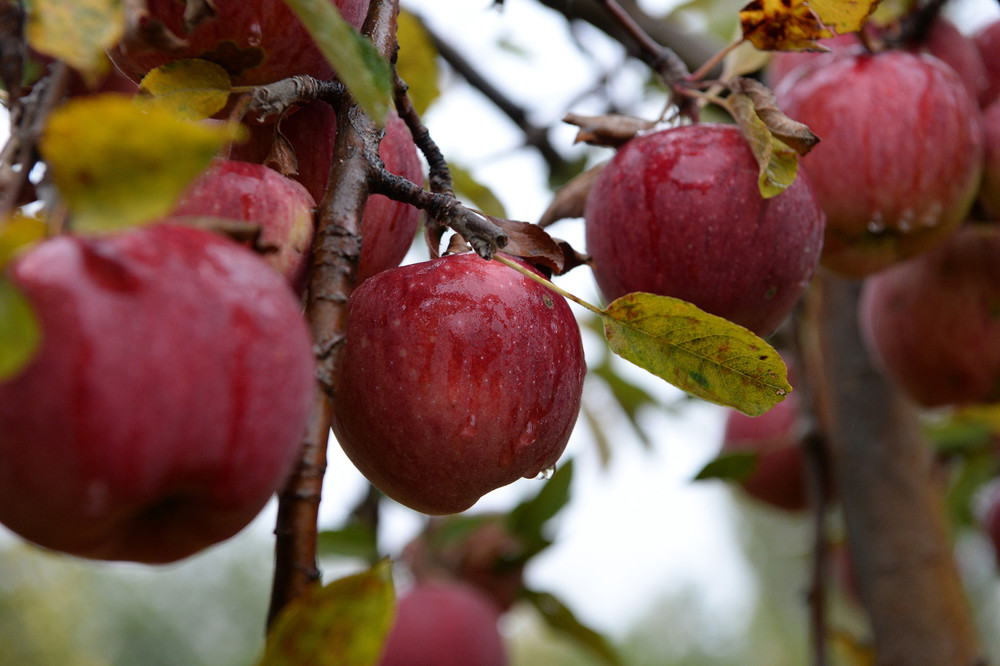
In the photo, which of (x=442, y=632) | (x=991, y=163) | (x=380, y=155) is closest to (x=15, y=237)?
(x=380, y=155)

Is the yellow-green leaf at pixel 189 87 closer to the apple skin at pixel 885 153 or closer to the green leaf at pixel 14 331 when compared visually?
the green leaf at pixel 14 331

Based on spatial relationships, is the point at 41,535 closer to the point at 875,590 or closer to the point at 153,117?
A: the point at 153,117

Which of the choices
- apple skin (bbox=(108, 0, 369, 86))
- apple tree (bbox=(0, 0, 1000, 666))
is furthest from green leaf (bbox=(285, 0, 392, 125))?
apple skin (bbox=(108, 0, 369, 86))

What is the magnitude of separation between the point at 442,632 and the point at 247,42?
862 mm

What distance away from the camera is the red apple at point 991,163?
0.83 metres

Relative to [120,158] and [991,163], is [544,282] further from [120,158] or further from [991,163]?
[991,163]

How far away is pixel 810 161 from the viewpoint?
2.48 ft

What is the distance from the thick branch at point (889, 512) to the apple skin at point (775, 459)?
6.2 inches

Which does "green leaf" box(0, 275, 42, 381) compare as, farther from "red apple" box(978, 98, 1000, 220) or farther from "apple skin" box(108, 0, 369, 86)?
"red apple" box(978, 98, 1000, 220)

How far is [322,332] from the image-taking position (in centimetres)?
39

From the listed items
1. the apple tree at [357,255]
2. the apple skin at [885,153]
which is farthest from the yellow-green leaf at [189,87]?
the apple skin at [885,153]

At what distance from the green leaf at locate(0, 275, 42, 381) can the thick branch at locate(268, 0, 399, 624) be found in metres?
0.12

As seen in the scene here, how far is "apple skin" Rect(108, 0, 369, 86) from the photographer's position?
45cm

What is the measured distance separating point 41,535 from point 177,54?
250 millimetres
